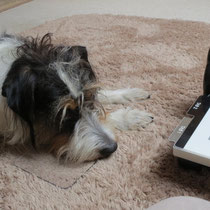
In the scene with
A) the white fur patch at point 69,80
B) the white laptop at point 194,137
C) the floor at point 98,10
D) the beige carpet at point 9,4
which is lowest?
the floor at point 98,10

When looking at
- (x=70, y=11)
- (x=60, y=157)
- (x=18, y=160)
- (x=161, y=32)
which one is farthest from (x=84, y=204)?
(x=70, y=11)

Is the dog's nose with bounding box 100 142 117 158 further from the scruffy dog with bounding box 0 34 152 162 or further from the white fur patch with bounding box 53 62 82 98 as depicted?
the white fur patch with bounding box 53 62 82 98

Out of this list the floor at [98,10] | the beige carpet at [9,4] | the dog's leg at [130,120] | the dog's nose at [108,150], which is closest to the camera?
the dog's nose at [108,150]

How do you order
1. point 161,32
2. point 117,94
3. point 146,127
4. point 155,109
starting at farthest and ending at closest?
point 161,32
point 117,94
point 155,109
point 146,127

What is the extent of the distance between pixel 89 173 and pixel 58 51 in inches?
22.5

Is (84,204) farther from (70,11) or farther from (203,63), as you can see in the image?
(70,11)

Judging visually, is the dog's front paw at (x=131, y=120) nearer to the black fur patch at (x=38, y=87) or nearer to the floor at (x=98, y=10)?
the black fur patch at (x=38, y=87)

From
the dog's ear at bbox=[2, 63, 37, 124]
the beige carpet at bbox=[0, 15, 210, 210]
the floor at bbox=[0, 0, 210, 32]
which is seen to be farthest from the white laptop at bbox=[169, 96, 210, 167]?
the floor at bbox=[0, 0, 210, 32]

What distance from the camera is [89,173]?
1428mm

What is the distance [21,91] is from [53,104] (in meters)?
0.14

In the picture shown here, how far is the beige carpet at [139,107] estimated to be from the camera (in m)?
1.31

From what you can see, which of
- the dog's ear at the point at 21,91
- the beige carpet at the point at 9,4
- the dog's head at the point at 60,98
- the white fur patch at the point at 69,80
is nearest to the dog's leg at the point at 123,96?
the dog's head at the point at 60,98

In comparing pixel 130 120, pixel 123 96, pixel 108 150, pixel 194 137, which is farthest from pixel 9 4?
pixel 194 137

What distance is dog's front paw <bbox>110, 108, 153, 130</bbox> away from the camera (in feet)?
5.46
